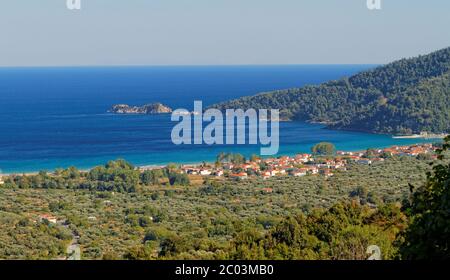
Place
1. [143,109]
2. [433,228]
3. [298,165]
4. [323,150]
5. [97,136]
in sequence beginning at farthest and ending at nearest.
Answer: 1. [143,109]
2. [97,136]
3. [323,150]
4. [298,165]
5. [433,228]

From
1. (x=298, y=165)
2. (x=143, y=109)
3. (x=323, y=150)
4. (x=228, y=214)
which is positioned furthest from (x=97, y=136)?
(x=228, y=214)

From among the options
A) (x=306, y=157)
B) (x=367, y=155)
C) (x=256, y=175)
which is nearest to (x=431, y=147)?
(x=367, y=155)

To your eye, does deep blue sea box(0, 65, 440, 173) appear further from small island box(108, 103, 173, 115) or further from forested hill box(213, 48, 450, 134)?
forested hill box(213, 48, 450, 134)

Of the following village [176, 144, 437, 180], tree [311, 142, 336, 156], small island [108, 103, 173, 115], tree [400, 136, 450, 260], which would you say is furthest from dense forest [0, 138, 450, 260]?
small island [108, 103, 173, 115]

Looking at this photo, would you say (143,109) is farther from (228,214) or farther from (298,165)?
(228,214)
